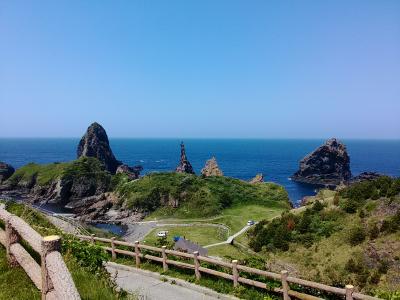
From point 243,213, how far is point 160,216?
47.3 feet

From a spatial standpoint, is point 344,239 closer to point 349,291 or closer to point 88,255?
point 349,291

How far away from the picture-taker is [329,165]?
132000mm

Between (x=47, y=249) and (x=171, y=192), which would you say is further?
(x=171, y=192)

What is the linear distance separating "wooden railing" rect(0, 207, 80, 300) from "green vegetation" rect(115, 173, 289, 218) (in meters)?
57.3

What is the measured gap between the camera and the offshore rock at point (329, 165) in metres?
130

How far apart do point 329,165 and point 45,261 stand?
134543 mm

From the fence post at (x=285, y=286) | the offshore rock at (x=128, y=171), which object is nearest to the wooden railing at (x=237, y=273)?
the fence post at (x=285, y=286)

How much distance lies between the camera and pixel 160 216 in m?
67.8

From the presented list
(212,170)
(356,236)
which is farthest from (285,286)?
(212,170)

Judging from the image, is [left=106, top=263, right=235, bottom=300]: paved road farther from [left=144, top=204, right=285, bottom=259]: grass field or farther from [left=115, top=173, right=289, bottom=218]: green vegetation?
[left=115, top=173, right=289, bottom=218]: green vegetation

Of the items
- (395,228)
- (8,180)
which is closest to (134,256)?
(395,228)

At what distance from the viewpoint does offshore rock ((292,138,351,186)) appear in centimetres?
13025

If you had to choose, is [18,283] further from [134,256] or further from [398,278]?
[398,278]

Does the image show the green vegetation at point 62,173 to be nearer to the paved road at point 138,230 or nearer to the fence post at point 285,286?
the paved road at point 138,230
